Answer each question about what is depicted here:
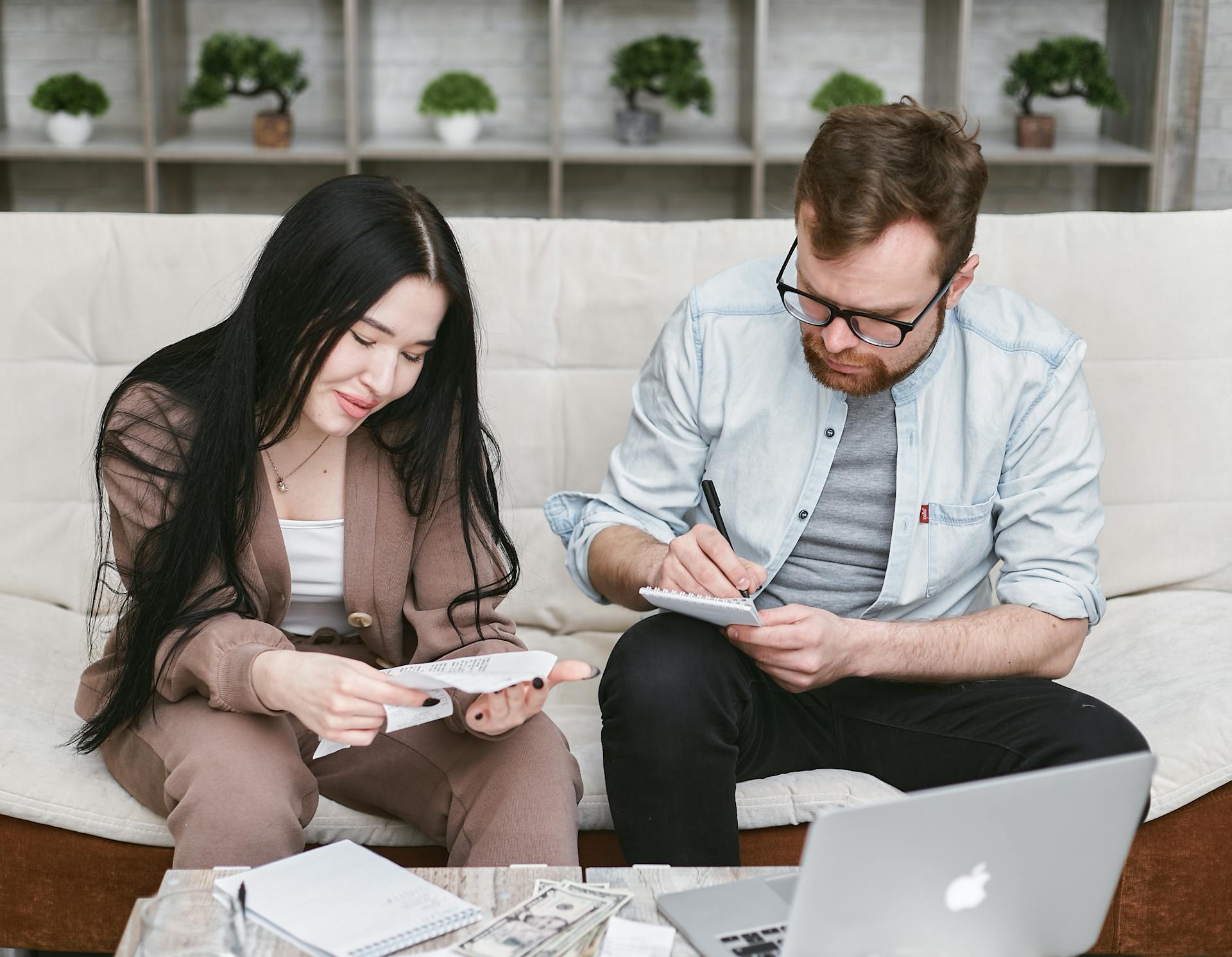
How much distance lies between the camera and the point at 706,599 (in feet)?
4.35

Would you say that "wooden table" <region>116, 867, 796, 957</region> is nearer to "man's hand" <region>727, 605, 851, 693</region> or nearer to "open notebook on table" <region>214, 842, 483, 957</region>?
"open notebook on table" <region>214, 842, 483, 957</region>

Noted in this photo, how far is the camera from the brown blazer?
4.57 ft

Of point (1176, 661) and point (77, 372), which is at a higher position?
point (77, 372)

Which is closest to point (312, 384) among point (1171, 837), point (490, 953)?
point (490, 953)

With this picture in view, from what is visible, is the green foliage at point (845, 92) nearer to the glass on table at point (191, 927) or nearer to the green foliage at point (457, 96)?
the green foliage at point (457, 96)

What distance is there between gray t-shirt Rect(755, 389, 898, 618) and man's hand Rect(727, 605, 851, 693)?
188 millimetres

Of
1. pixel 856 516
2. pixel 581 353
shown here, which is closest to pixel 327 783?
pixel 856 516

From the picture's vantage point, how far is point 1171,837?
5.02ft

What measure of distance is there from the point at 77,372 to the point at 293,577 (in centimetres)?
73

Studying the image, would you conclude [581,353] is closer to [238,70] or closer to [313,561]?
[313,561]

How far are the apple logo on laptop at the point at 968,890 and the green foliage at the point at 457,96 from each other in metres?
2.76

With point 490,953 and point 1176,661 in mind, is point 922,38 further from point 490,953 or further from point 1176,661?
point 490,953

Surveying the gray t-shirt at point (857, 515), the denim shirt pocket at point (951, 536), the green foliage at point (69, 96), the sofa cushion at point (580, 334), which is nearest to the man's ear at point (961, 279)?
the gray t-shirt at point (857, 515)

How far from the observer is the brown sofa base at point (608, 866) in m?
1.47
